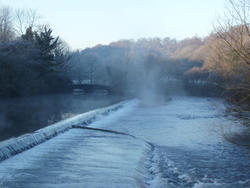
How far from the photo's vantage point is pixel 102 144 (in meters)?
7.82

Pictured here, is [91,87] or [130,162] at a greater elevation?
[91,87]

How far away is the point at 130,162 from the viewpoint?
6262mm

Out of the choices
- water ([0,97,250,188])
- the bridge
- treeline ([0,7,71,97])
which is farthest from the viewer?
the bridge

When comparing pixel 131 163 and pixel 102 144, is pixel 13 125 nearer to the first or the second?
pixel 102 144

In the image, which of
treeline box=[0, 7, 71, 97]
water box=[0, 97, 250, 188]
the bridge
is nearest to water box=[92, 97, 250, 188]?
water box=[0, 97, 250, 188]

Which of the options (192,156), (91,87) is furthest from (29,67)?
(192,156)

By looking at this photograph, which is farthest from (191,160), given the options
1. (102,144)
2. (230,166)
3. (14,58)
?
(14,58)

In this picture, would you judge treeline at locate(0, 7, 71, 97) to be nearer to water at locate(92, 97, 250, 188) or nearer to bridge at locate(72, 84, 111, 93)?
bridge at locate(72, 84, 111, 93)

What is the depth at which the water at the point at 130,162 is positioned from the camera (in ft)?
17.1

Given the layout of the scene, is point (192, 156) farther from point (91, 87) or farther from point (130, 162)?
point (91, 87)

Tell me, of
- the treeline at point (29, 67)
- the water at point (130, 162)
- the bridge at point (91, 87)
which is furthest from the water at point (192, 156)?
the bridge at point (91, 87)

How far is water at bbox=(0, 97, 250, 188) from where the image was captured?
5215mm

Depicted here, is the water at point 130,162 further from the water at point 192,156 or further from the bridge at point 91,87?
the bridge at point 91,87

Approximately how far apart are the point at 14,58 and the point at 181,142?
1830 cm
